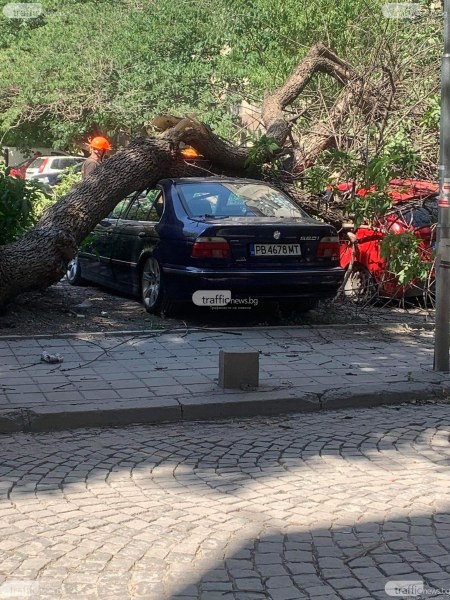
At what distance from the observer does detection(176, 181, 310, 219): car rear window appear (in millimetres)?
10531

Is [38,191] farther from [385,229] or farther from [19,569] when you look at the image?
[19,569]

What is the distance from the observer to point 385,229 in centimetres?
1111

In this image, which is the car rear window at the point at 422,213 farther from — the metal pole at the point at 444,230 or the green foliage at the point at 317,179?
the metal pole at the point at 444,230

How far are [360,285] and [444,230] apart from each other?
3.27 m

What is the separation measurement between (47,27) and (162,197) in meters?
23.9

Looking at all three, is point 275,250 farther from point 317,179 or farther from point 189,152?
point 189,152

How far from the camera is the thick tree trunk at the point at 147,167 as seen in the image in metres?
10.2

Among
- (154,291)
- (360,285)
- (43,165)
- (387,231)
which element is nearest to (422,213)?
(387,231)

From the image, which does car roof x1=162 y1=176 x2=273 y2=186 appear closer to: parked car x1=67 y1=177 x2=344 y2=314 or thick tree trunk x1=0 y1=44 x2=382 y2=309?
parked car x1=67 y1=177 x2=344 y2=314

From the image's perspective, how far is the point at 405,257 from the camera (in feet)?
33.9

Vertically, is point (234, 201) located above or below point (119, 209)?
above

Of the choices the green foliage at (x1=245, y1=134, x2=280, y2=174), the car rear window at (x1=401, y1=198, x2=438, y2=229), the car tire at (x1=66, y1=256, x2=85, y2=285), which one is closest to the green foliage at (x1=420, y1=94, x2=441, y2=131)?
the car rear window at (x1=401, y1=198, x2=438, y2=229)

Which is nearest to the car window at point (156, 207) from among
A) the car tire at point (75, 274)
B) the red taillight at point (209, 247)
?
the red taillight at point (209, 247)

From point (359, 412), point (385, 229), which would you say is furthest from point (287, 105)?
point (359, 412)
